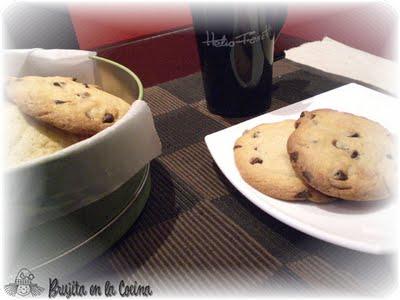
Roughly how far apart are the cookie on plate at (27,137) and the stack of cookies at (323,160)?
9.8 inches

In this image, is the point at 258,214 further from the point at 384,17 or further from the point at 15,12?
the point at 384,17

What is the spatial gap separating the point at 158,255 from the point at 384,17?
4.21ft

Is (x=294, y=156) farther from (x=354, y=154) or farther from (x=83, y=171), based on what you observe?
(x=83, y=171)

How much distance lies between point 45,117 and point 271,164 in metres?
0.30

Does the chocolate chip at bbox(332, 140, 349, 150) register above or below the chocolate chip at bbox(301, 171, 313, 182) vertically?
above

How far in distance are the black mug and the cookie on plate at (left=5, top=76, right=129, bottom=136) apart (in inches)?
11.0

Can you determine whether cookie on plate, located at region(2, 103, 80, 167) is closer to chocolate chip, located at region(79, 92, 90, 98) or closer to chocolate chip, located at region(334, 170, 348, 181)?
chocolate chip, located at region(79, 92, 90, 98)

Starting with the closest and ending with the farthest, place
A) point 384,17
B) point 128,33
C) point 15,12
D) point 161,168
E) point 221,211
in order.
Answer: point 221,211 → point 161,168 → point 15,12 → point 384,17 → point 128,33

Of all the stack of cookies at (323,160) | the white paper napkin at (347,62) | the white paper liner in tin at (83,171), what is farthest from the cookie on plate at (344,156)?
the white paper napkin at (347,62)

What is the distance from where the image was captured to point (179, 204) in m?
0.57

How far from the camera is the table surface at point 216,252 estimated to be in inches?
17.1

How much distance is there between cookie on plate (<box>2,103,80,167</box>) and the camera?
0.44m

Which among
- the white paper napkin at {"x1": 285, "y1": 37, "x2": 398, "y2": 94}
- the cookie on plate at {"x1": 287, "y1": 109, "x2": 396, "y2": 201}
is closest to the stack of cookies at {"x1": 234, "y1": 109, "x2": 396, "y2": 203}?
the cookie on plate at {"x1": 287, "y1": 109, "x2": 396, "y2": 201}

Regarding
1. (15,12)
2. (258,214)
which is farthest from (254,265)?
(15,12)
